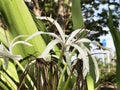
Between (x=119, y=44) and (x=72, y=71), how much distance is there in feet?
0.61

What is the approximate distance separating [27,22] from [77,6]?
15 centimetres

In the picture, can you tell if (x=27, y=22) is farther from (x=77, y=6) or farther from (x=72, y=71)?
(x=72, y=71)

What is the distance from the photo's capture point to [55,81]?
67 centimetres

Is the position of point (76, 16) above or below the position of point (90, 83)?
above

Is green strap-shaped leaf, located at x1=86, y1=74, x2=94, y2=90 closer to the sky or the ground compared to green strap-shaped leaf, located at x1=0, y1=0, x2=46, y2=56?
closer to the ground

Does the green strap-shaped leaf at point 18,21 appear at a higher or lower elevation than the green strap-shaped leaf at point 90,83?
higher

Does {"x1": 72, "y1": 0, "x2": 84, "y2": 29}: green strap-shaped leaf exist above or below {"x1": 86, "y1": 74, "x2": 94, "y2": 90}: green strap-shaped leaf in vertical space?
above

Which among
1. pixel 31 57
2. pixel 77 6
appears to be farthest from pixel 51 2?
pixel 31 57

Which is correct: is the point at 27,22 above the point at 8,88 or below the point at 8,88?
above

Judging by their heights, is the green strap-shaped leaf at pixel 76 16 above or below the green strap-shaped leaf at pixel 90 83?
above

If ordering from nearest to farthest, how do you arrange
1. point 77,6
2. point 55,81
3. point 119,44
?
point 55,81
point 119,44
point 77,6

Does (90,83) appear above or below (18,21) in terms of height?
below

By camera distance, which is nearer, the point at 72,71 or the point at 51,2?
the point at 72,71

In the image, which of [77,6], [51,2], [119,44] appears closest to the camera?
[119,44]
